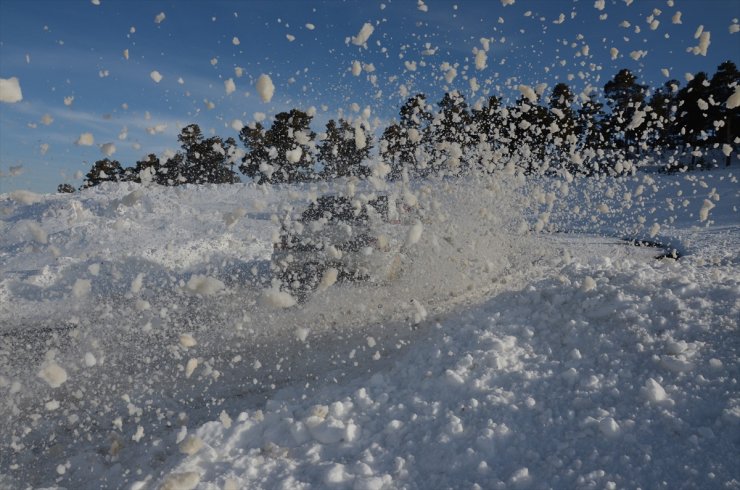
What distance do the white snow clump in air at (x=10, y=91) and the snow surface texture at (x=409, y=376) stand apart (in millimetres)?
1420

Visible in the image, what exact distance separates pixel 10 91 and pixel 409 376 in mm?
4339

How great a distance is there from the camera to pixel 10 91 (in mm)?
4277

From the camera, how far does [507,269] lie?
7.85m

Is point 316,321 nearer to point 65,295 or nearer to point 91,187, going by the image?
point 65,295

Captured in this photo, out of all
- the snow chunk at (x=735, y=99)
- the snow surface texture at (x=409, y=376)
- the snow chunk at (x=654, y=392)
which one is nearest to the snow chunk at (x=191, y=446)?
the snow surface texture at (x=409, y=376)

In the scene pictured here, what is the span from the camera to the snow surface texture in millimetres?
3291

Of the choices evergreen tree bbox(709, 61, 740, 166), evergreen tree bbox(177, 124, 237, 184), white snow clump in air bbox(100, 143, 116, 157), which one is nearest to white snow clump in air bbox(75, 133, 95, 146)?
white snow clump in air bbox(100, 143, 116, 157)

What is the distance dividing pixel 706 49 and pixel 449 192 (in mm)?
4175

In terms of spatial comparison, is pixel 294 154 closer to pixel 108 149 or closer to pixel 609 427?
pixel 108 149

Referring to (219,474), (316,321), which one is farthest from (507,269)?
(219,474)

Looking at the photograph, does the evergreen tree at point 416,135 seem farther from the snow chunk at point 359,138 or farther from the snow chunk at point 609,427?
the snow chunk at point 609,427

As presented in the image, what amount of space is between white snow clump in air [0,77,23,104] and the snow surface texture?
142 centimetres

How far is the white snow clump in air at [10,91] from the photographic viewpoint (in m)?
4.22

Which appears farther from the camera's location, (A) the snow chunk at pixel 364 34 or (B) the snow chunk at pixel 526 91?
(B) the snow chunk at pixel 526 91
